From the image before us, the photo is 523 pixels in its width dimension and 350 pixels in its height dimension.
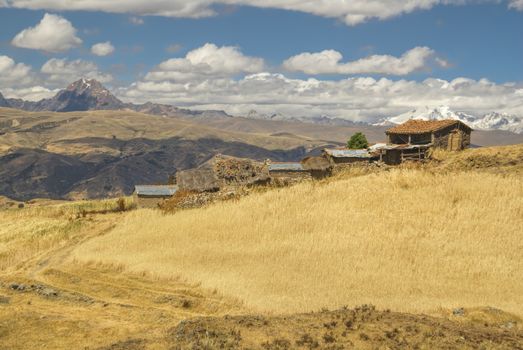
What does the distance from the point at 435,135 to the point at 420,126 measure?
10.3ft

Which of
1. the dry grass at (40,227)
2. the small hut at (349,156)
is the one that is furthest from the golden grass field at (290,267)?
the small hut at (349,156)

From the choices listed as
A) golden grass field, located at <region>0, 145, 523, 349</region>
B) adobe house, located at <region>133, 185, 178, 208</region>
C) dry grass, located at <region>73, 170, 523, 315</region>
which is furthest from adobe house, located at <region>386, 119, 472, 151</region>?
adobe house, located at <region>133, 185, 178, 208</region>

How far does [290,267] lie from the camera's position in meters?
30.0

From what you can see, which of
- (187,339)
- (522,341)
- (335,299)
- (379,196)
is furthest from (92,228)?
(522,341)

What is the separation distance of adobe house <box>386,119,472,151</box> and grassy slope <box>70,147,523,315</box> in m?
22.1

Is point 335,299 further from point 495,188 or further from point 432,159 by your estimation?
point 432,159

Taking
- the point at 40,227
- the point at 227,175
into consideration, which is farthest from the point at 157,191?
the point at 40,227

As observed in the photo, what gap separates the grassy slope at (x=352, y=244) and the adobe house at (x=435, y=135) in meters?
22.1

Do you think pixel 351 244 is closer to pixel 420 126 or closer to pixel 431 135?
pixel 431 135

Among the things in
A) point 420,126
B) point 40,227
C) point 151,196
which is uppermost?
point 420,126

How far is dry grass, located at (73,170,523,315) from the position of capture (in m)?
26.1

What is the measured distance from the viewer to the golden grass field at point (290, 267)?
1923 cm

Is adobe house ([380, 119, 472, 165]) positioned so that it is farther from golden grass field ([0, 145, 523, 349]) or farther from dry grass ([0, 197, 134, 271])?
dry grass ([0, 197, 134, 271])

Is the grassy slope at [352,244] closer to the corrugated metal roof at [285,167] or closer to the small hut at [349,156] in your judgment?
the corrugated metal roof at [285,167]
